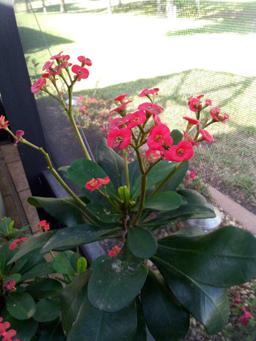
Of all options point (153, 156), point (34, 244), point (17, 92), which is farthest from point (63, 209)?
point (17, 92)

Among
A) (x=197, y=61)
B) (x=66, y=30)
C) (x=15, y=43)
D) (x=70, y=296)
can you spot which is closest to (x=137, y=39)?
(x=197, y=61)

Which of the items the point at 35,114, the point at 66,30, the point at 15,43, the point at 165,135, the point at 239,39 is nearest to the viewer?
the point at 165,135

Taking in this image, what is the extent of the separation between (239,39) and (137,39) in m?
0.34

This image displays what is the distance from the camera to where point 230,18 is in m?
0.59

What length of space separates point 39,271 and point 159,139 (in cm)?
59

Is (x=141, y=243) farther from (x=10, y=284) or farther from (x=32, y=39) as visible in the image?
(x=32, y=39)

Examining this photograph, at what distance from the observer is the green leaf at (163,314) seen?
61 cm

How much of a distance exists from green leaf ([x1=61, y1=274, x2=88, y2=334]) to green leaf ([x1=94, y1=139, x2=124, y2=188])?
0.19 metres

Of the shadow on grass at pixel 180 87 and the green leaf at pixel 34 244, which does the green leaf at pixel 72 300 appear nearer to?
the green leaf at pixel 34 244

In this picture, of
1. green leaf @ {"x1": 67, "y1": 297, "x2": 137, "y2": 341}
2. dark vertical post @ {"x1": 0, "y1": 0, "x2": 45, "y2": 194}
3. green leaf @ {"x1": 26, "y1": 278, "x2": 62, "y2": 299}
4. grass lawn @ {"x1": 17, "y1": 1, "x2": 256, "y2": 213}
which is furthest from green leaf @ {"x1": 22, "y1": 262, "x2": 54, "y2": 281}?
dark vertical post @ {"x1": 0, "y1": 0, "x2": 45, "y2": 194}

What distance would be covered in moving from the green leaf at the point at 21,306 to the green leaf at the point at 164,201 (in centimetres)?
39

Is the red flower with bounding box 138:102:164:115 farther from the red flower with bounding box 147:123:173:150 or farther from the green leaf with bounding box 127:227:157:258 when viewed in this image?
the green leaf with bounding box 127:227:157:258

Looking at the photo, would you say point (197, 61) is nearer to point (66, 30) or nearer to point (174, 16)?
point (174, 16)

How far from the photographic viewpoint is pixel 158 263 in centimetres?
64
